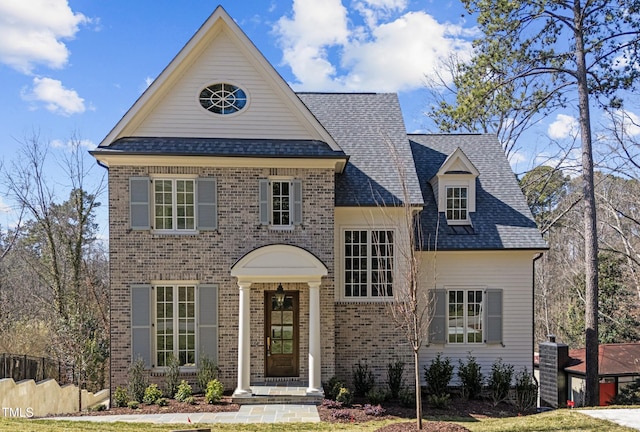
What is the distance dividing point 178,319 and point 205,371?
4.90 ft

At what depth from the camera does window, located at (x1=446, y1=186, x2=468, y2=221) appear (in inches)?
565

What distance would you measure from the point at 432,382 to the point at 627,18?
1237 cm

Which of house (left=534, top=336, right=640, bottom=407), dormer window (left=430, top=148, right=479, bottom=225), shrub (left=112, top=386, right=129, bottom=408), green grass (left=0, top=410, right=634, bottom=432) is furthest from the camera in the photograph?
house (left=534, top=336, right=640, bottom=407)

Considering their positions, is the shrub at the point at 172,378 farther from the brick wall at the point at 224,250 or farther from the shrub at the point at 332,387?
the shrub at the point at 332,387

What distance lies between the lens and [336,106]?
15906mm

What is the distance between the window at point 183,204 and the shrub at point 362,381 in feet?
18.1

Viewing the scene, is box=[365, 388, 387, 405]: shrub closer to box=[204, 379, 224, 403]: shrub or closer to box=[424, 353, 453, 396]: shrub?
box=[424, 353, 453, 396]: shrub

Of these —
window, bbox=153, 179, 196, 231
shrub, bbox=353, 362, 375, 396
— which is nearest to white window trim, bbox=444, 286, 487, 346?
shrub, bbox=353, 362, 375, 396

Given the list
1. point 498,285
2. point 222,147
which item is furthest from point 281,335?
point 498,285

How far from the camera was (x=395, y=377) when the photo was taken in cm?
1228

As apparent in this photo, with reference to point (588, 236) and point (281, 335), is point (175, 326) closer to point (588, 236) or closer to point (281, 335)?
point (281, 335)

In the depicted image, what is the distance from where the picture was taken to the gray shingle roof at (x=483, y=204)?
13656 mm

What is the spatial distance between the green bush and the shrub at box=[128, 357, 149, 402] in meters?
6.30

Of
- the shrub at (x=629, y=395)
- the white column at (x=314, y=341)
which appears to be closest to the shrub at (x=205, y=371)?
the white column at (x=314, y=341)
